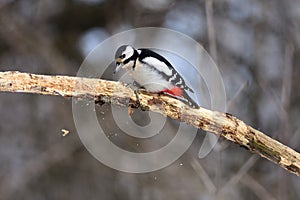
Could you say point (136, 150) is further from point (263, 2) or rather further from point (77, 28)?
point (263, 2)

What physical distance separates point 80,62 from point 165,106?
2.49 meters

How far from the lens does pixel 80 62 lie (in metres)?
4.24

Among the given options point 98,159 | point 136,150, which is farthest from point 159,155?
point 98,159

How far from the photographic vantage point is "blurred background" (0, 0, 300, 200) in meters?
3.86

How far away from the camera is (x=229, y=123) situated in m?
1.77

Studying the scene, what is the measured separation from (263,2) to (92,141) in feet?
4.82

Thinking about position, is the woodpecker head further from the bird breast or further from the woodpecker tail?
the woodpecker tail

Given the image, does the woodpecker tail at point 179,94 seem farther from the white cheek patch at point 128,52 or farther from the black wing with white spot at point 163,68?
the white cheek patch at point 128,52

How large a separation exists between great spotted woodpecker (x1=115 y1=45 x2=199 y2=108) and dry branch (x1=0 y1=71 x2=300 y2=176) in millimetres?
94

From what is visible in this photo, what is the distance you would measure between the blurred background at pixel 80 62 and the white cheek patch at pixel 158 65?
1727 millimetres

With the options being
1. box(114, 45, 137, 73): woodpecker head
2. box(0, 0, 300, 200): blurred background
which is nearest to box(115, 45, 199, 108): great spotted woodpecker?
box(114, 45, 137, 73): woodpecker head

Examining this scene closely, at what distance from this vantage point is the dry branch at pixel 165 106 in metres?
1.76

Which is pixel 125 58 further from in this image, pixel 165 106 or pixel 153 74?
pixel 165 106

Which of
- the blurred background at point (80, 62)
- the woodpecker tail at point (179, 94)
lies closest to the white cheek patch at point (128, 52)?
the woodpecker tail at point (179, 94)
